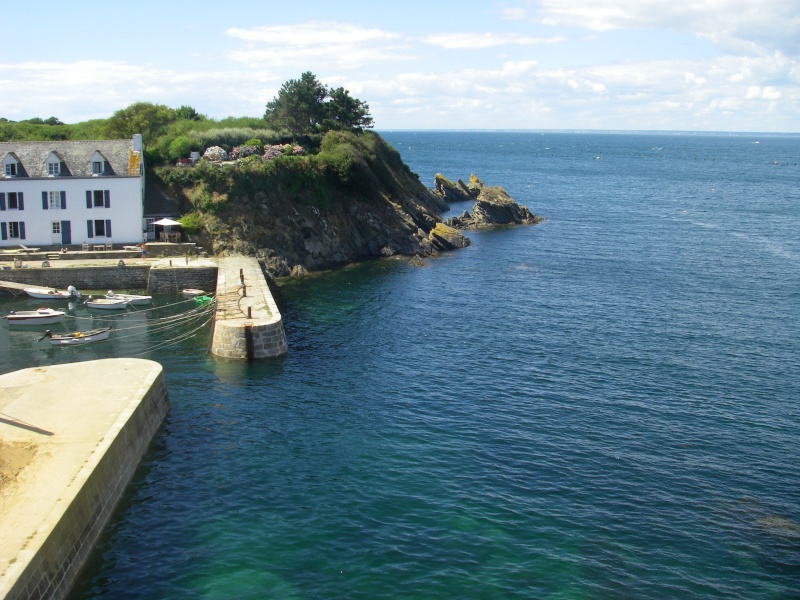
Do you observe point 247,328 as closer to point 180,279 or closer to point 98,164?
point 180,279

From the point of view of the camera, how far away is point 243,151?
8800 centimetres

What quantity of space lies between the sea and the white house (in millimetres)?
17902

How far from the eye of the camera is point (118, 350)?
50.7m

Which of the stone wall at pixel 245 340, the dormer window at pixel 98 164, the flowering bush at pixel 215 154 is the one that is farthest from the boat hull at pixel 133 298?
the flowering bush at pixel 215 154

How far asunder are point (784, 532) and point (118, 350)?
135 ft

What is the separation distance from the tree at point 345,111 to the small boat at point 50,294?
58330 mm

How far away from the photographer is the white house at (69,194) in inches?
2736

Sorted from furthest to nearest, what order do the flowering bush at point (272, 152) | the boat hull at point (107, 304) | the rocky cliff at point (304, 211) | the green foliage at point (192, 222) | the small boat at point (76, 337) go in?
the flowering bush at point (272, 152) < the rocky cliff at point (304, 211) < the green foliage at point (192, 222) < the boat hull at point (107, 304) < the small boat at point (76, 337)

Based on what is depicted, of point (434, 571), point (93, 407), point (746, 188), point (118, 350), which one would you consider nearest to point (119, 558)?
point (93, 407)

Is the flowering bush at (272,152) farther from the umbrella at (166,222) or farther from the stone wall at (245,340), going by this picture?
the stone wall at (245,340)

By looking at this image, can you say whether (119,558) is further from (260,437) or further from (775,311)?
(775,311)

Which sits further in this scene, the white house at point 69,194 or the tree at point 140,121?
the tree at point 140,121

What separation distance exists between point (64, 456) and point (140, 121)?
76026mm

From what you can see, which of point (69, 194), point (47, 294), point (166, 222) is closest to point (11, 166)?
point (69, 194)
